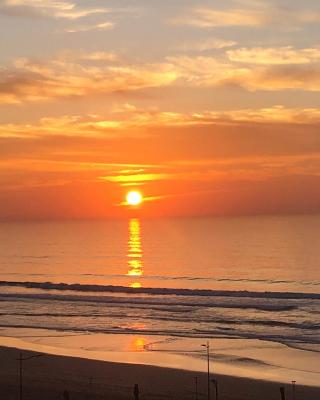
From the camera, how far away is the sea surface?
1704 inches

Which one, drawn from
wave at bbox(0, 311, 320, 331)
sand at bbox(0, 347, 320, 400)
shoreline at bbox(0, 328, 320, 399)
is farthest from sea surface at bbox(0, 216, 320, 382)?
sand at bbox(0, 347, 320, 400)

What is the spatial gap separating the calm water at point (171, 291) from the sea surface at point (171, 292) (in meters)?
0.07

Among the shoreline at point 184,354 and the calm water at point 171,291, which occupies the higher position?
the calm water at point 171,291

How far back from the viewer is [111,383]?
30.0m

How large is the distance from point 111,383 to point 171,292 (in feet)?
116

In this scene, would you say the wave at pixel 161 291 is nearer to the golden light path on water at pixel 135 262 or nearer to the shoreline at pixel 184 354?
the golden light path on water at pixel 135 262

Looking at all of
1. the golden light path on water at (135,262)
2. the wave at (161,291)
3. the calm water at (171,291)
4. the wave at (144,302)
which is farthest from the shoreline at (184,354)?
the golden light path on water at (135,262)

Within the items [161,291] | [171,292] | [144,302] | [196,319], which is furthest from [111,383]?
[161,291]

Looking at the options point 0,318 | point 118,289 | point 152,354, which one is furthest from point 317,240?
point 152,354

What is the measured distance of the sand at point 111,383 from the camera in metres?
27.8

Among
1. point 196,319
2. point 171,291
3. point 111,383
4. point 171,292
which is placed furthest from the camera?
point 171,291

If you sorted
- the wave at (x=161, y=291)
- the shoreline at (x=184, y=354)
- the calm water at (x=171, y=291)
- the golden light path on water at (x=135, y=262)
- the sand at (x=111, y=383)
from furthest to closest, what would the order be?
the golden light path on water at (x=135, y=262), the wave at (x=161, y=291), the calm water at (x=171, y=291), the shoreline at (x=184, y=354), the sand at (x=111, y=383)

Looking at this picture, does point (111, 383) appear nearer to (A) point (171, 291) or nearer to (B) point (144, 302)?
(B) point (144, 302)

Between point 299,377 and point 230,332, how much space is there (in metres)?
11.3
